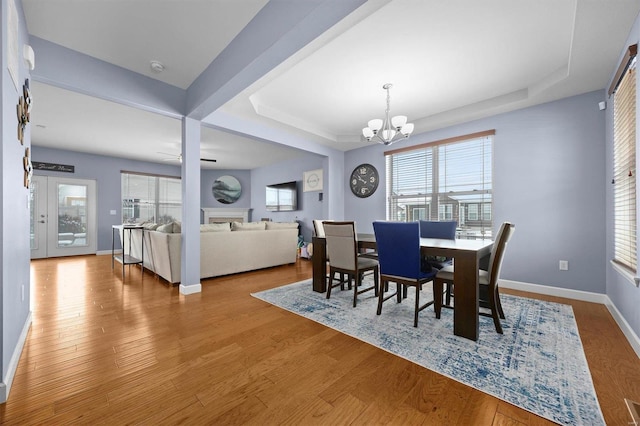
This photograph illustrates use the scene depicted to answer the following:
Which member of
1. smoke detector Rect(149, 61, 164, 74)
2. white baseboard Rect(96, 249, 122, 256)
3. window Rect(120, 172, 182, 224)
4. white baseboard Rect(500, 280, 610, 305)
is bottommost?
white baseboard Rect(96, 249, 122, 256)

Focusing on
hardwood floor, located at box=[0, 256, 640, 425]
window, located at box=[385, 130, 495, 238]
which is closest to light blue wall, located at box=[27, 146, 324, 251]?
window, located at box=[385, 130, 495, 238]

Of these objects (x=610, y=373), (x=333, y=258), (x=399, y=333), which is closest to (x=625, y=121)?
(x=610, y=373)

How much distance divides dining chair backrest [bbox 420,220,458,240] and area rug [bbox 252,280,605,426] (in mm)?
790

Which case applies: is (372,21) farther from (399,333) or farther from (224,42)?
(399,333)

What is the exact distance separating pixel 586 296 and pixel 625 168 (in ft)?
5.29

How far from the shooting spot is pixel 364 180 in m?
5.48

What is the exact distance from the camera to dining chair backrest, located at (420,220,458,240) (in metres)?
3.29

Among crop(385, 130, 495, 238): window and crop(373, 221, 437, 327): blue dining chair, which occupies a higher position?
crop(385, 130, 495, 238): window

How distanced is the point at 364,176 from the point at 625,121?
3.63 meters

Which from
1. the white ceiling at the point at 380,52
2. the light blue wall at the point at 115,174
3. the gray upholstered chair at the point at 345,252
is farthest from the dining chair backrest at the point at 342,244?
the light blue wall at the point at 115,174

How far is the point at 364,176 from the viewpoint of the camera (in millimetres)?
5480

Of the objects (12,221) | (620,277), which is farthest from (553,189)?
(12,221)

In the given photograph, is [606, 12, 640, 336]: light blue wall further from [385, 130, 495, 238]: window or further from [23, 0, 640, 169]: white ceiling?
[385, 130, 495, 238]: window

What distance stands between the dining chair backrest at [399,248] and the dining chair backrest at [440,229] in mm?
1176
